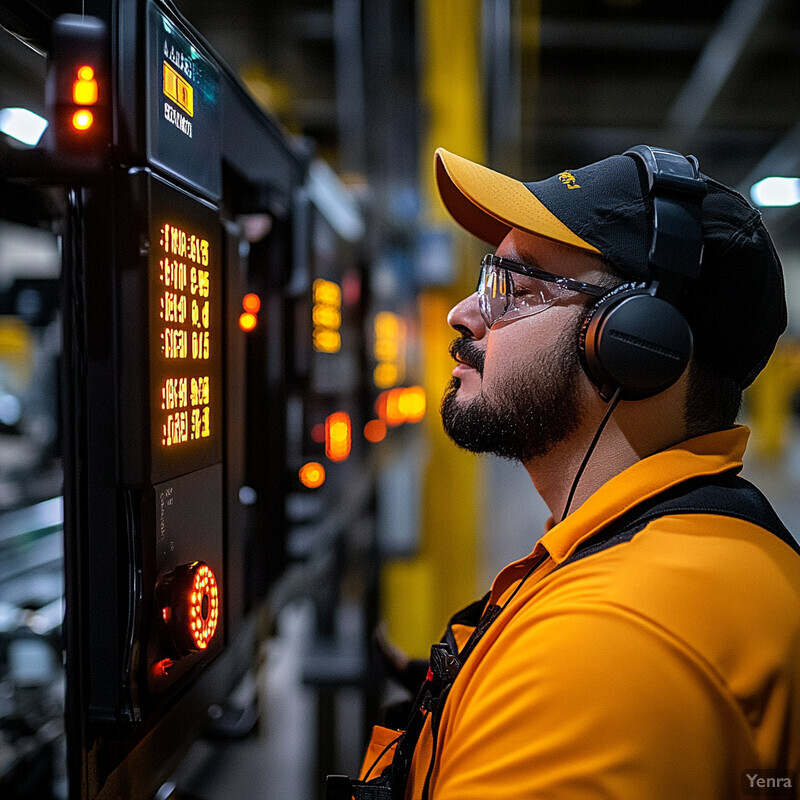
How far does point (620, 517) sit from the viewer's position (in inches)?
40.5

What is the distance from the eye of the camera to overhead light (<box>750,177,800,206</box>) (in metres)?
2.83

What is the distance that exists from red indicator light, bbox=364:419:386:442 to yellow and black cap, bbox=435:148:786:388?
2757 millimetres

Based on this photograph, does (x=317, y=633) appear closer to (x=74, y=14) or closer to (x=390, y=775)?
(x=390, y=775)

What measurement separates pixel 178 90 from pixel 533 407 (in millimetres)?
692

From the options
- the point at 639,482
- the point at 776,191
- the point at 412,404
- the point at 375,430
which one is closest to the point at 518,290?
the point at 639,482

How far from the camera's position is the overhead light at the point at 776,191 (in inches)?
112

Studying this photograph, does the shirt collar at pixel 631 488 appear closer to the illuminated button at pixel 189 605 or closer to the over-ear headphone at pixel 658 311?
the over-ear headphone at pixel 658 311

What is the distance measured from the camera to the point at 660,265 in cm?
109

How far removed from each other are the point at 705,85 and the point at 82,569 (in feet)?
33.5

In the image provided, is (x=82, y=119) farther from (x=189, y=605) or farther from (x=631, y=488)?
(x=631, y=488)

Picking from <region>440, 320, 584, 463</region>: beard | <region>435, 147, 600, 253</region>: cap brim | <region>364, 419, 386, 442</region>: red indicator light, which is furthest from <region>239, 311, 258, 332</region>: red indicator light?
<region>364, 419, 386, 442</region>: red indicator light

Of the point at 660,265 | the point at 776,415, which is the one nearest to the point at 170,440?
the point at 660,265

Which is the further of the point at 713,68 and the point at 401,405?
the point at 713,68

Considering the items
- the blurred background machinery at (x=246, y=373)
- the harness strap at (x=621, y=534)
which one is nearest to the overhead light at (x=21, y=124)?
the blurred background machinery at (x=246, y=373)
